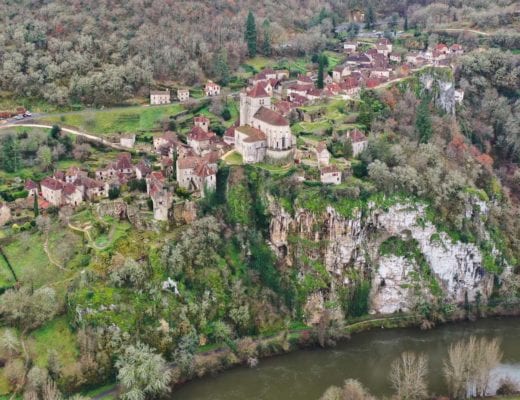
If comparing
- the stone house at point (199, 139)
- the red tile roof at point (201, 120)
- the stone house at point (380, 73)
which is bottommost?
the stone house at point (199, 139)

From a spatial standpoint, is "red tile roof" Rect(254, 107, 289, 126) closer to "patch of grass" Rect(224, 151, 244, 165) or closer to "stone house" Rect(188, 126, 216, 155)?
"patch of grass" Rect(224, 151, 244, 165)

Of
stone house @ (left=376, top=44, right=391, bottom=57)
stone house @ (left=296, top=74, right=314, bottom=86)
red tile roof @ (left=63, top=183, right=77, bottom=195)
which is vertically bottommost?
red tile roof @ (left=63, top=183, right=77, bottom=195)

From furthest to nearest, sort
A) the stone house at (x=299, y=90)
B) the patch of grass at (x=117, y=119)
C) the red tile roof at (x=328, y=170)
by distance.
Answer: the stone house at (x=299, y=90), the patch of grass at (x=117, y=119), the red tile roof at (x=328, y=170)

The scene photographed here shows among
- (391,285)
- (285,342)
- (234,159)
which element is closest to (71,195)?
(234,159)

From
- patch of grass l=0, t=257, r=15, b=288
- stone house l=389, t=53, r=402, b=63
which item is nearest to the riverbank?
patch of grass l=0, t=257, r=15, b=288

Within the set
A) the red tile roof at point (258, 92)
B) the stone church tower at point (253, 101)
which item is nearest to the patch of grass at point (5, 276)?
the stone church tower at point (253, 101)

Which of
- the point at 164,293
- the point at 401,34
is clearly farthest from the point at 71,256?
the point at 401,34

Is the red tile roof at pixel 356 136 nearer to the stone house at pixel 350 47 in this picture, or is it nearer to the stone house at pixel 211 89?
the stone house at pixel 211 89
